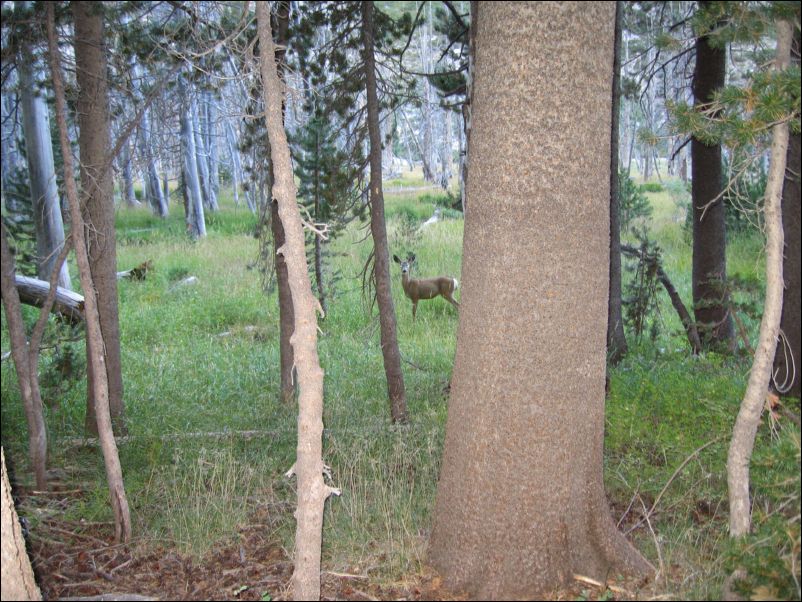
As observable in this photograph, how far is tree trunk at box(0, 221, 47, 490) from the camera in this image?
513 cm

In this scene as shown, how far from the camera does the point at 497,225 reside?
12.2 ft

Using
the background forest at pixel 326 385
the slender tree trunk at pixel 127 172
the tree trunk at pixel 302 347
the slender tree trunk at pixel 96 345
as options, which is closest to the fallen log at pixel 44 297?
the background forest at pixel 326 385

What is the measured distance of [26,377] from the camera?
5480mm

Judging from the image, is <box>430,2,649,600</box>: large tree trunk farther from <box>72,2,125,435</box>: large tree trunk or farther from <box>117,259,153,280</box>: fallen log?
<box>117,259,153,280</box>: fallen log

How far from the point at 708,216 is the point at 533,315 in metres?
7.50

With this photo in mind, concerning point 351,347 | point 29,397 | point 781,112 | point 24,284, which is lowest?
point 351,347

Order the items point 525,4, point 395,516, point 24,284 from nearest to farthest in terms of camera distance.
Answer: point 525,4, point 395,516, point 24,284

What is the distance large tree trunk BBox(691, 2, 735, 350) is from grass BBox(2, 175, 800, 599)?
0.70 metres

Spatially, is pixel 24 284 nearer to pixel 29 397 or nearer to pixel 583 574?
pixel 29 397

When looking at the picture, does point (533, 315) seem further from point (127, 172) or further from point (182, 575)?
point (127, 172)

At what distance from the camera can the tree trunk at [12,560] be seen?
10.9 feet

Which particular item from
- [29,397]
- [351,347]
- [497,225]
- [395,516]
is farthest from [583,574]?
[351,347]

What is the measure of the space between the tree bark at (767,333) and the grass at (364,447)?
14 cm

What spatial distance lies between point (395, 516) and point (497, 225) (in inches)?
89.1
